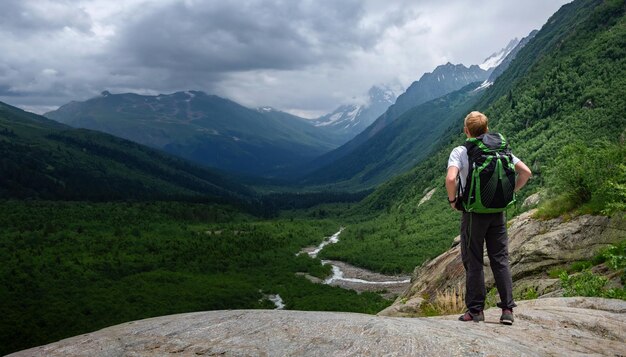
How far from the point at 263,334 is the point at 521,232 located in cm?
1885

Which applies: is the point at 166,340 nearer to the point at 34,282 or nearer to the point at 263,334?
the point at 263,334

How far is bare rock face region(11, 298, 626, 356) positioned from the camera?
7.80 metres

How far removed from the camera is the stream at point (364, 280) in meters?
101

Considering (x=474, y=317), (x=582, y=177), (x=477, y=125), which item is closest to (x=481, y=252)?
(x=474, y=317)

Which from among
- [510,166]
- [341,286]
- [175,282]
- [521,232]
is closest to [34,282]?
[175,282]

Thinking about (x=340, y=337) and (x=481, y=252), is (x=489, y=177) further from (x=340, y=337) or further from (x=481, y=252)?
(x=340, y=337)

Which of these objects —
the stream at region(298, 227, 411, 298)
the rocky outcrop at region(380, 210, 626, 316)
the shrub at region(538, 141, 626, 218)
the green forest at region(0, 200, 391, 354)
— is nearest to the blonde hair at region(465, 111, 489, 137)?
the rocky outcrop at region(380, 210, 626, 316)

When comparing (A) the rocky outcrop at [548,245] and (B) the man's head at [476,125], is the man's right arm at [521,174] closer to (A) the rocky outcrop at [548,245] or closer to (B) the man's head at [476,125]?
(B) the man's head at [476,125]

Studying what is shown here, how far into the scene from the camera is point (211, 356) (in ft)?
25.9

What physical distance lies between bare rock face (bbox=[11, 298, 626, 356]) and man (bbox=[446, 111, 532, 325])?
0.55 metres

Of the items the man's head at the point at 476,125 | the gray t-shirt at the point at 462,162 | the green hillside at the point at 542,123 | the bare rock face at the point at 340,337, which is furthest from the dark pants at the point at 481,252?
the green hillside at the point at 542,123

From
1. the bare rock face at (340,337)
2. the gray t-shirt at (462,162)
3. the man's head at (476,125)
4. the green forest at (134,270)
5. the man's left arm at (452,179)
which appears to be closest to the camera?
the bare rock face at (340,337)

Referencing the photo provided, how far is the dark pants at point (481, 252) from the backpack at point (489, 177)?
427 mm

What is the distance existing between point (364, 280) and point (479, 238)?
106525mm
